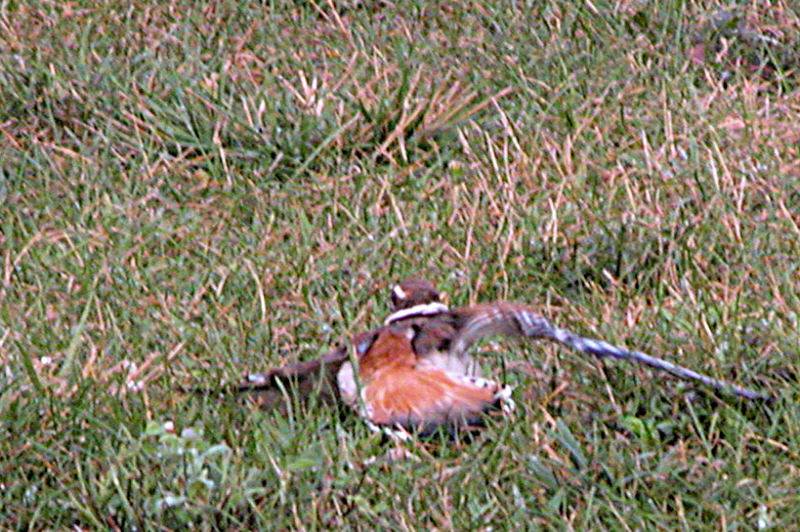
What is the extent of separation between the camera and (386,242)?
5273 millimetres

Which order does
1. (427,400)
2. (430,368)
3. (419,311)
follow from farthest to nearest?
(419,311) → (430,368) → (427,400)

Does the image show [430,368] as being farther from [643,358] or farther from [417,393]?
[643,358]

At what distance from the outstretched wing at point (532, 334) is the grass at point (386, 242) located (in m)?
0.09

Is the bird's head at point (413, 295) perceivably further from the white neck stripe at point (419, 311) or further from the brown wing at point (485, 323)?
the brown wing at point (485, 323)

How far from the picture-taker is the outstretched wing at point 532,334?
4039 mm

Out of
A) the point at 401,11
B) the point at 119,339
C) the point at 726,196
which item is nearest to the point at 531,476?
the point at 119,339

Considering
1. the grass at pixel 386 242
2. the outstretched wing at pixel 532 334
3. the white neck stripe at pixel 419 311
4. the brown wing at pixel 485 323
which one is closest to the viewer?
the grass at pixel 386 242

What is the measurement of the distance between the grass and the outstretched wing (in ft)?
0.29

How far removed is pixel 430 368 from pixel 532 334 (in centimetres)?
25

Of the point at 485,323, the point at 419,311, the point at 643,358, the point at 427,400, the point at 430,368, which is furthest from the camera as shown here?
the point at 419,311

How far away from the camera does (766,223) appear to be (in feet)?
16.8

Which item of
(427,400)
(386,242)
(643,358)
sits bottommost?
(386,242)

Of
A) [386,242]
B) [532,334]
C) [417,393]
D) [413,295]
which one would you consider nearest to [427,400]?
[417,393]

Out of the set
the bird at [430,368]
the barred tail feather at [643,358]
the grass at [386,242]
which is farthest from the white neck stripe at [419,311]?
the barred tail feather at [643,358]
